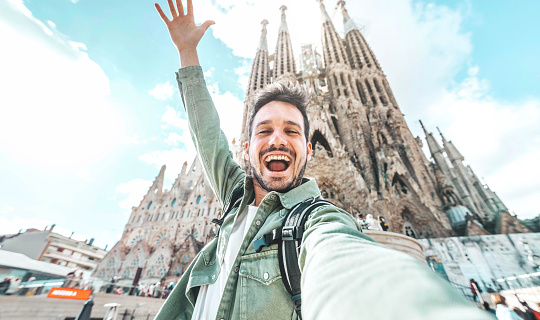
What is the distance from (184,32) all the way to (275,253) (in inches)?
76.1

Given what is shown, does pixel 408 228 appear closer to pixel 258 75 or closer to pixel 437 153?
pixel 437 153

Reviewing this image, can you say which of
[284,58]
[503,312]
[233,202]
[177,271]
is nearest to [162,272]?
[177,271]

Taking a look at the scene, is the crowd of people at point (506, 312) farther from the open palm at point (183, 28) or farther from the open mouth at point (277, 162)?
the open palm at point (183, 28)

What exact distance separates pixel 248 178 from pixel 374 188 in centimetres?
1403

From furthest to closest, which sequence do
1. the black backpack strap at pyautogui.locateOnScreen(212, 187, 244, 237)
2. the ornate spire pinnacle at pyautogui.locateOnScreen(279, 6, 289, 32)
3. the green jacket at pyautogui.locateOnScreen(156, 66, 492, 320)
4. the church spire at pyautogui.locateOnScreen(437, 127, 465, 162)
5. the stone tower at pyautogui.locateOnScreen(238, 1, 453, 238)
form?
the ornate spire pinnacle at pyautogui.locateOnScreen(279, 6, 289, 32) → the church spire at pyautogui.locateOnScreen(437, 127, 465, 162) → the stone tower at pyautogui.locateOnScreen(238, 1, 453, 238) → the black backpack strap at pyautogui.locateOnScreen(212, 187, 244, 237) → the green jacket at pyautogui.locateOnScreen(156, 66, 492, 320)

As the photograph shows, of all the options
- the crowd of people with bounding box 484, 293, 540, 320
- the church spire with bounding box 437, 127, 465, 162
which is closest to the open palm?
the crowd of people with bounding box 484, 293, 540, 320

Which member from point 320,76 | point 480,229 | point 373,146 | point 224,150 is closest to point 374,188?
point 373,146

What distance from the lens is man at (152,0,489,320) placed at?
39cm

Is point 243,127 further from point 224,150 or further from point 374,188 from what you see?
point 224,150

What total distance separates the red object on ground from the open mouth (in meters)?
9.06

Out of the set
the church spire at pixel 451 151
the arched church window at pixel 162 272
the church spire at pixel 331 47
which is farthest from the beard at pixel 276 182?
the church spire at pixel 451 151

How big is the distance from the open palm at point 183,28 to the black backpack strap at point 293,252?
1.73 meters

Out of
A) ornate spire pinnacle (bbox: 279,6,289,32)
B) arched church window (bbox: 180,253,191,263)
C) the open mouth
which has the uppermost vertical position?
ornate spire pinnacle (bbox: 279,6,289,32)

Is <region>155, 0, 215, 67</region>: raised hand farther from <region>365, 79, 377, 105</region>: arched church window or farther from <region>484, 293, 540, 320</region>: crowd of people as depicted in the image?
<region>365, 79, 377, 105</region>: arched church window
